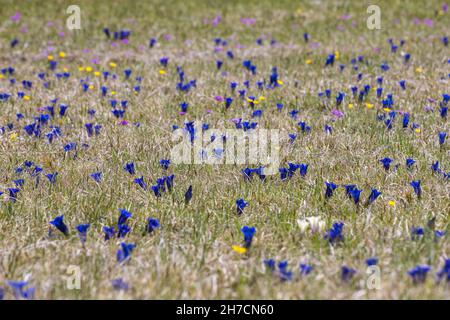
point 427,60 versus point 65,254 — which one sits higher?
point 427,60

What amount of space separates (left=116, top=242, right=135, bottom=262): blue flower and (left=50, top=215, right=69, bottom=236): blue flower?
464mm

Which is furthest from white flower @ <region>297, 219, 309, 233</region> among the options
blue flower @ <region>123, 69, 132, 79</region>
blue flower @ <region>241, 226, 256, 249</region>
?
blue flower @ <region>123, 69, 132, 79</region>

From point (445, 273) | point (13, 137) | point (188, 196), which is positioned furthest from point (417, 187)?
point (13, 137)

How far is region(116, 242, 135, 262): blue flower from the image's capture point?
3.39 metres

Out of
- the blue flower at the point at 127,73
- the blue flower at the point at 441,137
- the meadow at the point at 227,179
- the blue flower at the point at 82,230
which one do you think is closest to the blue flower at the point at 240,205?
the meadow at the point at 227,179

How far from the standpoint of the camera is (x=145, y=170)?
4863mm

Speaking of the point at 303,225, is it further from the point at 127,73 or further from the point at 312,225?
the point at 127,73

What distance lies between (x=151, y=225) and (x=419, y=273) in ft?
5.16

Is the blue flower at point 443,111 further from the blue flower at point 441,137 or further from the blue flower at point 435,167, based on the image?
the blue flower at point 435,167

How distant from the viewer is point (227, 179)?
4.70 m

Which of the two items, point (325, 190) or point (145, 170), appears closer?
point (325, 190)
